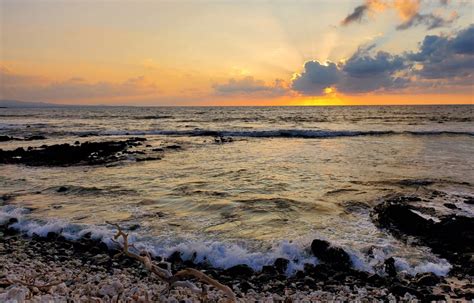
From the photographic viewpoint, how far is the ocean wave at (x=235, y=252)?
5082 mm

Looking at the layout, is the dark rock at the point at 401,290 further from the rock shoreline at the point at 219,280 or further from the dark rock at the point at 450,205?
the dark rock at the point at 450,205

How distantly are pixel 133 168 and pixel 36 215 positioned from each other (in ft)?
21.9

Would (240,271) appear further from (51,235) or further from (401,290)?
(51,235)

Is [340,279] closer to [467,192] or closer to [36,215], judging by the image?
[36,215]

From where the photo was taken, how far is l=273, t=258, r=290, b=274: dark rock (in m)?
5.00

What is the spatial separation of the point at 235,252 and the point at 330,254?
58.3 inches

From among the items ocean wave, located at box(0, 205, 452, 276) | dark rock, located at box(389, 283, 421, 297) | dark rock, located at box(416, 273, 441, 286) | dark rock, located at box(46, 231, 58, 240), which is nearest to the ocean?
ocean wave, located at box(0, 205, 452, 276)

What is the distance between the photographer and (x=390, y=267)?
4980 millimetres

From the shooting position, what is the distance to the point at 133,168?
14.1 meters

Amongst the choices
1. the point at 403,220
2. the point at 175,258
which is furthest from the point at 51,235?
the point at 403,220

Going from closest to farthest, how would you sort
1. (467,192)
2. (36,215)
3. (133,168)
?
(36,215)
(467,192)
(133,168)

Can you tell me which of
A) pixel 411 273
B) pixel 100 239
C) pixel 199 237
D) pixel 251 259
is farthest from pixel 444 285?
pixel 100 239

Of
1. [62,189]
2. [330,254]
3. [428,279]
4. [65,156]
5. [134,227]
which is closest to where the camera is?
[428,279]

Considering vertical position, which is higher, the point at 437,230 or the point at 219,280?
the point at 437,230
